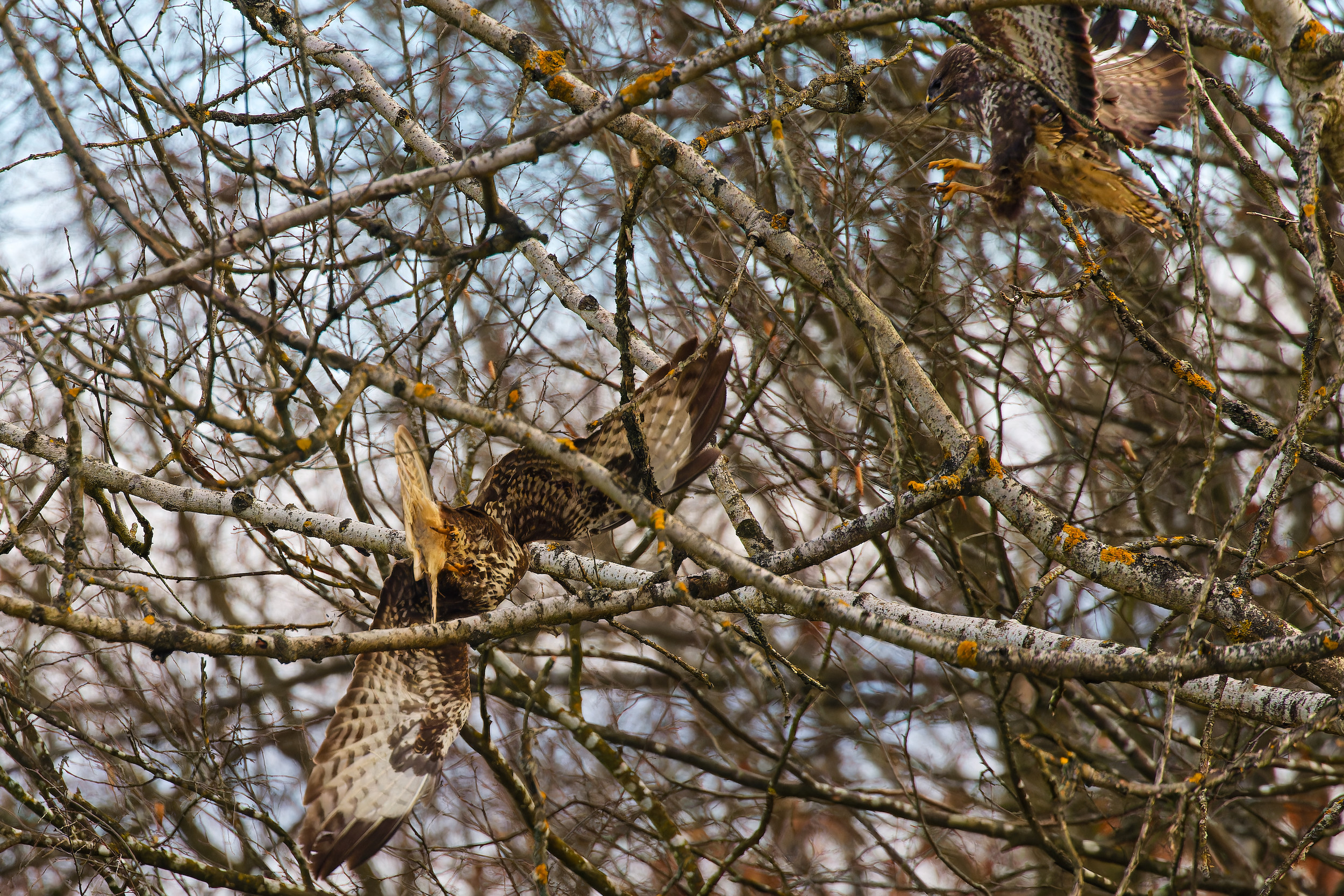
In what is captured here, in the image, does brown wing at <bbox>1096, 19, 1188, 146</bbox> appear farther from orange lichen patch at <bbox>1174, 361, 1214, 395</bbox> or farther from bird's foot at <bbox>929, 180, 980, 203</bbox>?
Result: orange lichen patch at <bbox>1174, 361, 1214, 395</bbox>

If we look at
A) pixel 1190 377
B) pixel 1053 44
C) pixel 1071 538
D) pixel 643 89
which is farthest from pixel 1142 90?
pixel 643 89

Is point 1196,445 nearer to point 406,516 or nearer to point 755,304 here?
point 755,304

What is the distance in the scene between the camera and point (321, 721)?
535 cm

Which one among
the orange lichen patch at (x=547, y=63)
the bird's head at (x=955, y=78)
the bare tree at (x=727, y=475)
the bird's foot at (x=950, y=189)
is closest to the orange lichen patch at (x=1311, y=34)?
the bare tree at (x=727, y=475)

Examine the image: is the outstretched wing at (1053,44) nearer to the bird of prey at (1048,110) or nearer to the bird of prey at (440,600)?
the bird of prey at (1048,110)

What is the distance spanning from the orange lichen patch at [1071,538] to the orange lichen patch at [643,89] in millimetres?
1747

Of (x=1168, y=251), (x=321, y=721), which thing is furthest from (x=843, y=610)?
(x=321, y=721)

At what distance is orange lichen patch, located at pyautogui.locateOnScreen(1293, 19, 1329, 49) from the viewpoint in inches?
96.0

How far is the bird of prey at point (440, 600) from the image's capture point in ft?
12.1

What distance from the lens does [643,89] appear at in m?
2.31

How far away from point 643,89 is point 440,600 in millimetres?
2386

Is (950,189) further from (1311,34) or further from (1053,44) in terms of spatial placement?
(1311,34)

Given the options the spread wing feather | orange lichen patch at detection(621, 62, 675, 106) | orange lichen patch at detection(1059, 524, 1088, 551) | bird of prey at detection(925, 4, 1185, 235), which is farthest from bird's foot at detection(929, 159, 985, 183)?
orange lichen patch at detection(621, 62, 675, 106)

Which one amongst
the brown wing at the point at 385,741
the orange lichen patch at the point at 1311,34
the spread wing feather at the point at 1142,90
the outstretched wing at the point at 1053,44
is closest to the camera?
the orange lichen patch at the point at 1311,34
